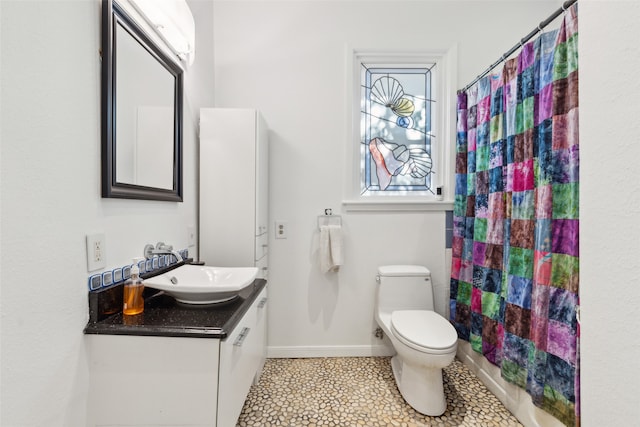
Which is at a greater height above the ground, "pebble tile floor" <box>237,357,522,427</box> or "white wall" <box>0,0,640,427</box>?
"white wall" <box>0,0,640,427</box>

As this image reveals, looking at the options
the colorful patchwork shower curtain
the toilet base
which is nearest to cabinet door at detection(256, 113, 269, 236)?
the toilet base

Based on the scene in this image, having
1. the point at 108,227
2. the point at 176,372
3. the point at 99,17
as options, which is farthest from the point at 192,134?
the point at 176,372

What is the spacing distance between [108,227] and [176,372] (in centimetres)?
60

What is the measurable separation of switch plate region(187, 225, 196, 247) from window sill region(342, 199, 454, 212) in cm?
105

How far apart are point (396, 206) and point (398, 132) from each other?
609mm

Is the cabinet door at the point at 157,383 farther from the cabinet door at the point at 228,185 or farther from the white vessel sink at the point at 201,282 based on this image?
the cabinet door at the point at 228,185

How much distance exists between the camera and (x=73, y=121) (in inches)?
34.6

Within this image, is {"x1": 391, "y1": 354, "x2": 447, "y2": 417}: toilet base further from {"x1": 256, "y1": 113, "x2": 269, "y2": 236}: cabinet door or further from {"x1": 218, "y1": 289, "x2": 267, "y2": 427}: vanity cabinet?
{"x1": 256, "y1": 113, "x2": 269, "y2": 236}: cabinet door

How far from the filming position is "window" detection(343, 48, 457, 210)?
212 cm

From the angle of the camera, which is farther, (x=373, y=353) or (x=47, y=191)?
(x=373, y=353)

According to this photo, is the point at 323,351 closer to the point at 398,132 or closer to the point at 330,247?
the point at 330,247

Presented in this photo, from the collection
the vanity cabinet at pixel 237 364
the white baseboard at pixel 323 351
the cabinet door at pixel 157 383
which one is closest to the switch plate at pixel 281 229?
the vanity cabinet at pixel 237 364

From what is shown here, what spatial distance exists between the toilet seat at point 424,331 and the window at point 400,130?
2.83 ft

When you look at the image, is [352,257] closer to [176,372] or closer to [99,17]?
[176,372]
